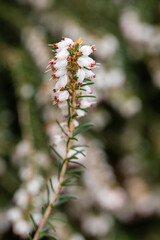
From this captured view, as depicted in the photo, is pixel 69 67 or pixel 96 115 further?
pixel 96 115

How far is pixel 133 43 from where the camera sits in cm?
99

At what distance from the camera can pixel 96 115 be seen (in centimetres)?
86

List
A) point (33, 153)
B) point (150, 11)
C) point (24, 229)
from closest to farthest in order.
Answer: point (24, 229) → point (33, 153) → point (150, 11)

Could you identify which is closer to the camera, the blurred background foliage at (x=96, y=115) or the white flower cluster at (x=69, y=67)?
the white flower cluster at (x=69, y=67)

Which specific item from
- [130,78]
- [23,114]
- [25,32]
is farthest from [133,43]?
[23,114]

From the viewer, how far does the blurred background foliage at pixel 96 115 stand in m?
0.65

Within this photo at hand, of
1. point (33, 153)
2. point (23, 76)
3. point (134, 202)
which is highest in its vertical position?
point (23, 76)

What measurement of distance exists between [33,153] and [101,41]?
15.9 inches

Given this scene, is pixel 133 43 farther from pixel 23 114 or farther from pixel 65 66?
pixel 65 66

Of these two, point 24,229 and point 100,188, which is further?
point 100,188

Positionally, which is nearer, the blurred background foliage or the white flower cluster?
the white flower cluster

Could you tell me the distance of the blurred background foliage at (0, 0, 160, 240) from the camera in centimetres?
65

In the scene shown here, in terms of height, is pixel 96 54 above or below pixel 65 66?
above

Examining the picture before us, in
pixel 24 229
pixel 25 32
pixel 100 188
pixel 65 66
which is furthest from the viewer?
pixel 25 32
